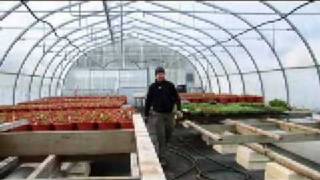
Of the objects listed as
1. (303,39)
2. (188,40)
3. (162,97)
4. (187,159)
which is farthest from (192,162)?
(188,40)

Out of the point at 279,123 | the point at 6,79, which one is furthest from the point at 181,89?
the point at 279,123

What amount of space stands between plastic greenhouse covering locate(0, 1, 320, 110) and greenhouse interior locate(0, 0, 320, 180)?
0.20ft

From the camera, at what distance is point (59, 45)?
22297 millimetres

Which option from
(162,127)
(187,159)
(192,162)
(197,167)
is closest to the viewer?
(197,167)

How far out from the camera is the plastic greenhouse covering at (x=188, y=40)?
14.7 metres

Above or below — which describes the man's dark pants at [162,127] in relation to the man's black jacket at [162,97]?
below

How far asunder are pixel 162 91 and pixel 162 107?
0.29 metres

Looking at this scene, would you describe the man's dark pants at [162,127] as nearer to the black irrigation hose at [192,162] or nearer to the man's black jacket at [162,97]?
the man's black jacket at [162,97]

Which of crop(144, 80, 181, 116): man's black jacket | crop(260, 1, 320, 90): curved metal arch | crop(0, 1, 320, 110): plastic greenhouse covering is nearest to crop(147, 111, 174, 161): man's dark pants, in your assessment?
crop(144, 80, 181, 116): man's black jacket

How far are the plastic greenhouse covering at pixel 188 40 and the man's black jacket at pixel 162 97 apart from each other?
5243 mm

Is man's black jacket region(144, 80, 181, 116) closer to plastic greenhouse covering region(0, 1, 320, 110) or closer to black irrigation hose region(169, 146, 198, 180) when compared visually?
black irrigation hose region(169, 146, 198, 180)

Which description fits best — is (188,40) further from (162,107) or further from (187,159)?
(162,107)

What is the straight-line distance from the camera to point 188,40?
80.0 ft

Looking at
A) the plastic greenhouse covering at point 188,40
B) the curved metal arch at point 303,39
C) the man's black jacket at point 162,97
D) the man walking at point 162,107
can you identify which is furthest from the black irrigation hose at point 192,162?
the curved metal arch at point 303,39
